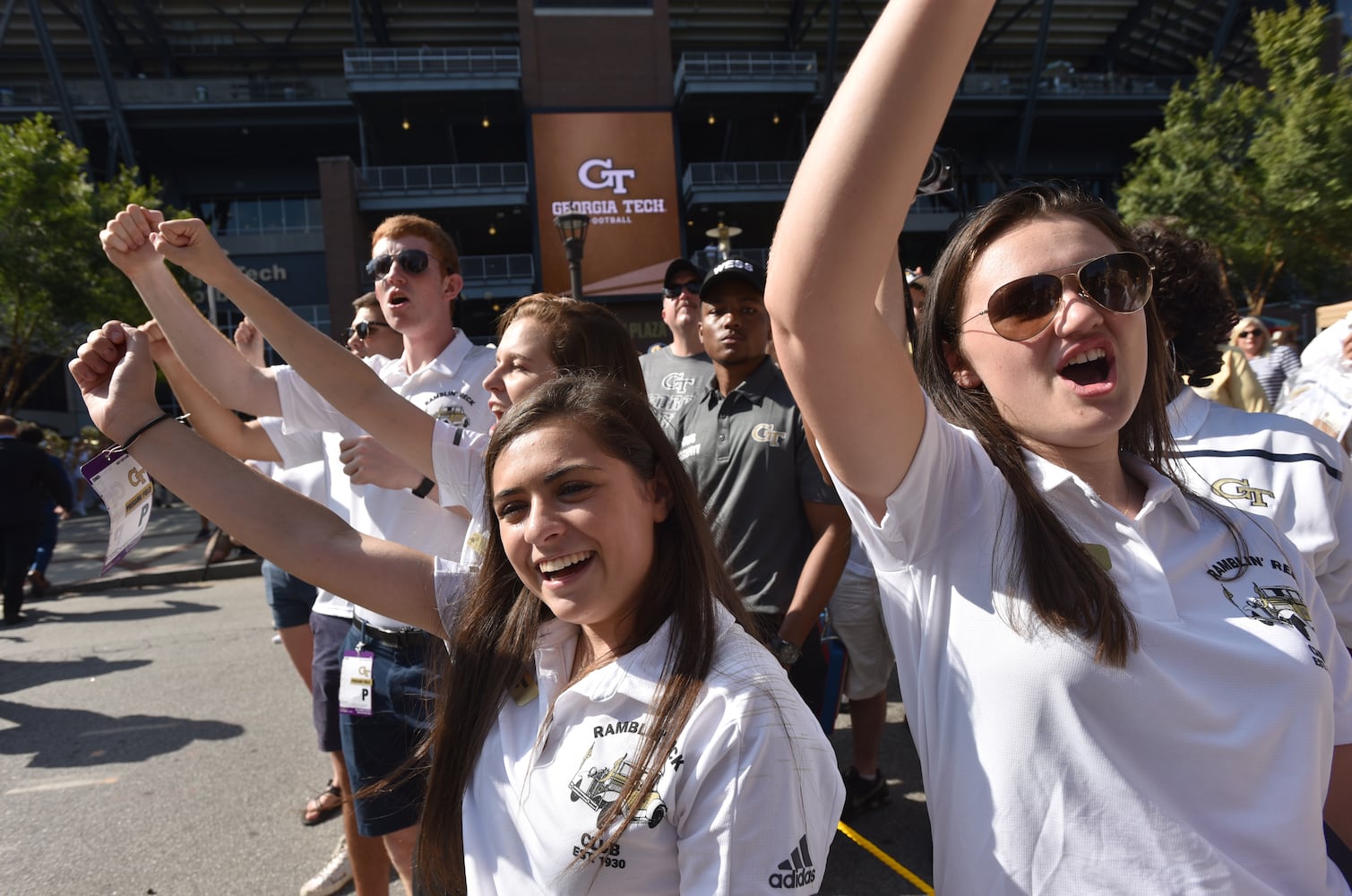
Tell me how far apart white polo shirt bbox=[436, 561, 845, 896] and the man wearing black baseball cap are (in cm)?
255

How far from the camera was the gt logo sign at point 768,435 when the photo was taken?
3.10 m

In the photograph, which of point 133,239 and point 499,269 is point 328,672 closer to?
point 133,239

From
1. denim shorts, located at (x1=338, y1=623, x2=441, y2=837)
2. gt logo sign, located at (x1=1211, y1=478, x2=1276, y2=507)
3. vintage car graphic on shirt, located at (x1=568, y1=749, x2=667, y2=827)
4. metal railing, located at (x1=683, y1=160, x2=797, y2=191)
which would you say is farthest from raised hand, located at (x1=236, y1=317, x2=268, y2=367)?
metal railing, located at (x1=683, y1=160, x2=797, y2=191)

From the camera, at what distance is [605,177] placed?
26.1m

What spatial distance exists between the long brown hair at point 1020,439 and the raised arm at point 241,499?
1180mm

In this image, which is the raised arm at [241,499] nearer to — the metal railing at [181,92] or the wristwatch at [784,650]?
the wristwatch at [784,650]

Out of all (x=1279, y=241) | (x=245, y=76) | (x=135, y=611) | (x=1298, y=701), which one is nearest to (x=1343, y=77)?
(x=1279, y=241)

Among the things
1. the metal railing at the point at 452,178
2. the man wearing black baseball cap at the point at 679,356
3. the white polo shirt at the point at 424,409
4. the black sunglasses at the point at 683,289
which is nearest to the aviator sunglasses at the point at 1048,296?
the white polo shirt at the point at 424,409

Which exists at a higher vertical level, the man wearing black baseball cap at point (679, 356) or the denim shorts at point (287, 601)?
the man wearing black baseball cap at point (679, 356)

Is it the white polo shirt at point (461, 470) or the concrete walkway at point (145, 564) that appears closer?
the white polo shirt at point (461, 470)

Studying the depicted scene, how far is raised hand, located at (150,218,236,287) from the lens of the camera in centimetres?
194

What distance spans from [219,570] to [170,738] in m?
6.57

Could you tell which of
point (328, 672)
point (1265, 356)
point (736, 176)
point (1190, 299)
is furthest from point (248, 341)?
point (736, 176)

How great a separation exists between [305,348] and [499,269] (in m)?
24.5
